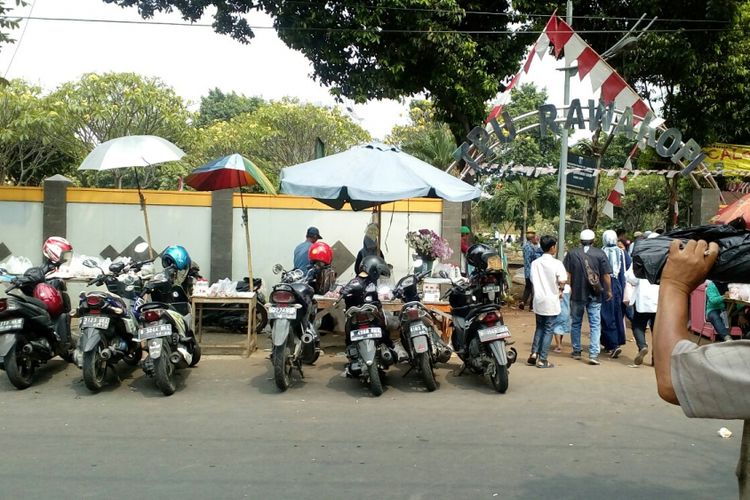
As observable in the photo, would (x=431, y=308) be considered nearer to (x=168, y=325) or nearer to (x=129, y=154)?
(x=168, y=325)

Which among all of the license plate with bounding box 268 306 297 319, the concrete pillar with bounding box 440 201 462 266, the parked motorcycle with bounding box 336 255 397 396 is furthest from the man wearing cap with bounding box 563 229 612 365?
the license plate with bounding box 268 306 297 319

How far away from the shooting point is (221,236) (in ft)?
37.4

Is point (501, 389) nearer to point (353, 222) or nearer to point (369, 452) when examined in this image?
point (369, 452)

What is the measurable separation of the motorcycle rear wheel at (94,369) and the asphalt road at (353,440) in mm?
135

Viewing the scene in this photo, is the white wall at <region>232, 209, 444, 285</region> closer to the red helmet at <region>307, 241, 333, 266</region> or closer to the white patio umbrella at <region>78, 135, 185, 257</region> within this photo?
the white patio umbrella at <region>78, 135, 185, 257</region>

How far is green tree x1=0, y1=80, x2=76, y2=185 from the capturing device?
22.1 metres

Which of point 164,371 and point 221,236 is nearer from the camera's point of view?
Answer: point 164,371

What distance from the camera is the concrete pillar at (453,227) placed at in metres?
11.4

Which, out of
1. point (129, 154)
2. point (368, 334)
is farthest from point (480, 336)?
point (129, 154)

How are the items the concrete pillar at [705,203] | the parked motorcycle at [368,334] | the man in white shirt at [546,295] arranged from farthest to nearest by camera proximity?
the concrete pillar at [705,203], the man in white shirt at [546,295], the parked motorcycle at [368,334]

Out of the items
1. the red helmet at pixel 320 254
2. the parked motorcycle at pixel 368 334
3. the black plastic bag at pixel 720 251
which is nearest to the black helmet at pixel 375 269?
the parked motorcycle at pixel 368 334

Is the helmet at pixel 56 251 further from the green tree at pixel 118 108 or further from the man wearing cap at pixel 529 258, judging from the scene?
the green tree at pixel 118 108

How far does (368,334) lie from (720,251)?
4.92m

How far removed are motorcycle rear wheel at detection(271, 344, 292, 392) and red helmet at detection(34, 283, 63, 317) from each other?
240cm
